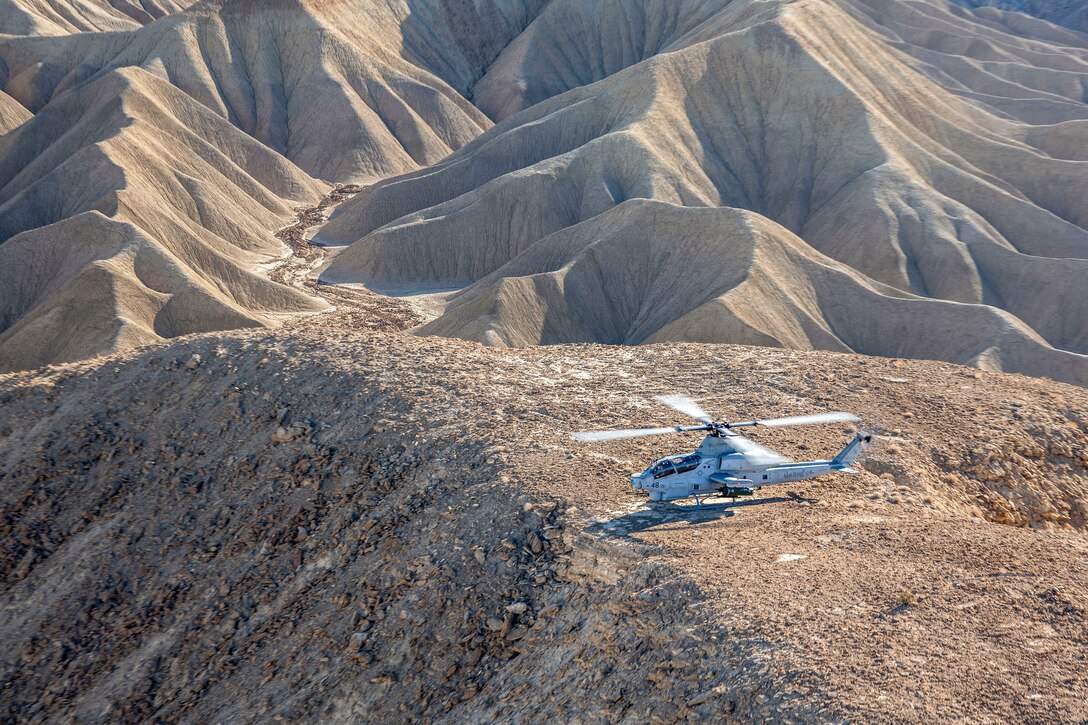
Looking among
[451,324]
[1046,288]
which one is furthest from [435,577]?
[1046,288]

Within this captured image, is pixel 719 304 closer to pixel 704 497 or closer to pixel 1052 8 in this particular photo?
pixel 704 497

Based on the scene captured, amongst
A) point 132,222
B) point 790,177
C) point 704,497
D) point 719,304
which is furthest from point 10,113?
point 704,497

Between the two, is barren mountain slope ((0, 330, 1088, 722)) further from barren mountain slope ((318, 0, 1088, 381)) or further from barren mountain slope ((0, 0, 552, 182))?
barren mountain slope ((0, 0, 552, 182))

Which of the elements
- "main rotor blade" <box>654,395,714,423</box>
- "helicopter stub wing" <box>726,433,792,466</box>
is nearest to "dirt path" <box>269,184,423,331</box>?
"main rotor blade" <box>654,395,714,423</box>

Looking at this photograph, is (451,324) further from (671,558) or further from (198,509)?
(671,558)

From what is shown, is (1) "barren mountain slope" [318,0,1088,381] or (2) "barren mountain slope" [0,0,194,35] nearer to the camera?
(1) "barren mountain slope" [318,0,1088,381]

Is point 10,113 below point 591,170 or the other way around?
the other way around
